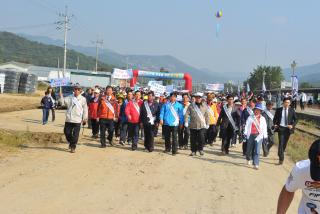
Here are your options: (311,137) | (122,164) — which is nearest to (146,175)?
(122,164)

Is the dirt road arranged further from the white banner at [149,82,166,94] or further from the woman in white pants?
the white banner at [149,82,166,94]

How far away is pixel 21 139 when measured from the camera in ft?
50.6

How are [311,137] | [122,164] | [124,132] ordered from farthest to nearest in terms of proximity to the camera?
1. [311,137]
2. [124,132]
3. [122,164]

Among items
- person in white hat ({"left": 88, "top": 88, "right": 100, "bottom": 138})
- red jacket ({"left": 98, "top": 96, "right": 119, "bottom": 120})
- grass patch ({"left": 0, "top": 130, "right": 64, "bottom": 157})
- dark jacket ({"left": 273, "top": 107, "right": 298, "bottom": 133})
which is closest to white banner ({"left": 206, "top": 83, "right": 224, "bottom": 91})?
person in white hat ({"left": 88, "top": 88, "right": 100, "bottom": 138})

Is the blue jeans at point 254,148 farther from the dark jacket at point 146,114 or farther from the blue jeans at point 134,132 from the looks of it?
the blue jeans at point 134,132

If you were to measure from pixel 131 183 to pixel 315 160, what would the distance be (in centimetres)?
685

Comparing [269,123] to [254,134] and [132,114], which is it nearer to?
[254,134]

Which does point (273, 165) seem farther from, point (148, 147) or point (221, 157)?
point (148, 147)

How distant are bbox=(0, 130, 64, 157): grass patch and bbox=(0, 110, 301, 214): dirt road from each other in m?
0.57

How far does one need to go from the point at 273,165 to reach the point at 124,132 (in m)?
4.97

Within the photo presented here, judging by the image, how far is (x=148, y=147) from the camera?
49.8 feet

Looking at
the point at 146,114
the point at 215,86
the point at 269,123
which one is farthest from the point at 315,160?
the point at 215,86

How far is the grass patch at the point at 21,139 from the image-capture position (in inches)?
551

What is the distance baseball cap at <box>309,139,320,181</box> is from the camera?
3369 mm
